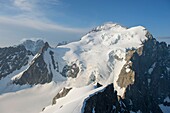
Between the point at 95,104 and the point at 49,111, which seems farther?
the point at 49,111

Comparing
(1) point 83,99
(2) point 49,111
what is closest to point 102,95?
(1) point 83,99

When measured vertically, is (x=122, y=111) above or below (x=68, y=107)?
below

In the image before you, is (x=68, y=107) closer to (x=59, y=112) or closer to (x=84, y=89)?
(x=59, y=112)

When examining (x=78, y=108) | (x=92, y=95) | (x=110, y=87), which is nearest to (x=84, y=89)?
(x=110, y=87)

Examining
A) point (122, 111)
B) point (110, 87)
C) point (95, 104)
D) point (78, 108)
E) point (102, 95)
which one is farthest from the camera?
point (122, 111)

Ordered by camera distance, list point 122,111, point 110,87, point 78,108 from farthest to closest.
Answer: point 122,111
point 110,87
point 78,108

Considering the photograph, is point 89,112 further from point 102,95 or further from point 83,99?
point 102,95
